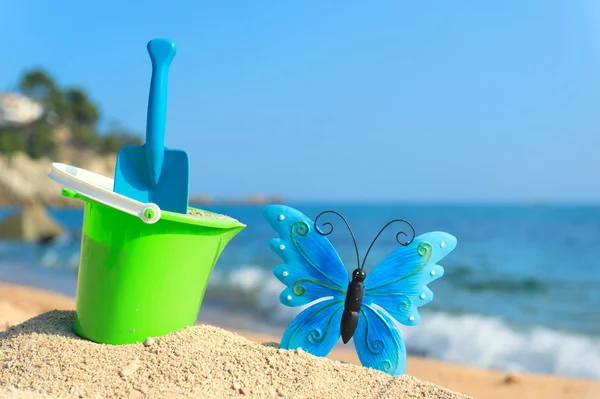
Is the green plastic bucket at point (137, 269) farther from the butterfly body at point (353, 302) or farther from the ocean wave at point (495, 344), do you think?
the ocean wave at point (495, 344)

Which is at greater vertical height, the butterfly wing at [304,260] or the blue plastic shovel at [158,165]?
the blue plastic shovel at [158,165]

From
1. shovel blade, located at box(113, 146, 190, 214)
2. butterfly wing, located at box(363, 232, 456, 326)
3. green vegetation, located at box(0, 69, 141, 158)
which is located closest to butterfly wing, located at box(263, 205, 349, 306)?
butterfly wing, located at box(363, 232, 456, 326)

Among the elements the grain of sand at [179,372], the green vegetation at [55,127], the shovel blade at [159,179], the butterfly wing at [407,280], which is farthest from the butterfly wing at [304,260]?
the green vegetation at [55,127]

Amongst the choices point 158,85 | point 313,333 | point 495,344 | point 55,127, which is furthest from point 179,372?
point 55,127

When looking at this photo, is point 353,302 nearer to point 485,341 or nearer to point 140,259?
point 140,259

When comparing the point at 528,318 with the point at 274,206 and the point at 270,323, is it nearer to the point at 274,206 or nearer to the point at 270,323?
the point at 270,323

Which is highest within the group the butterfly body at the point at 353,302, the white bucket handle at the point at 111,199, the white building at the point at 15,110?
the white building at the point at 15,110
